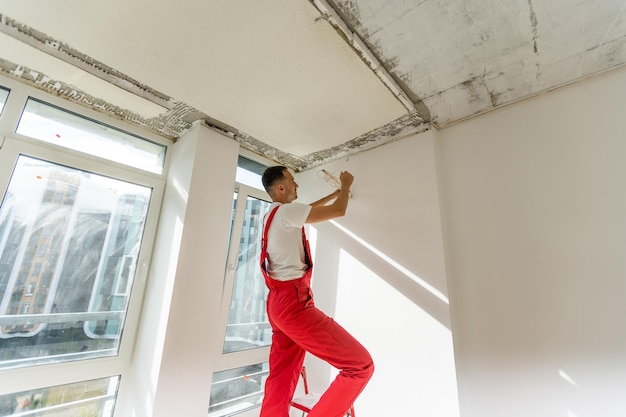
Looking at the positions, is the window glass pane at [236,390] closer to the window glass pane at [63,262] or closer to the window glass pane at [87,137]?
the window glass pane at [63,262]

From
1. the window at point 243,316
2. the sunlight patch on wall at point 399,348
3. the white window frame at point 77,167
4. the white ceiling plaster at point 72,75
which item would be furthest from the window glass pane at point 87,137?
the sunlight patch on wall at point 399,348

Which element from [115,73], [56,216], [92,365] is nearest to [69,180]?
[56,216]

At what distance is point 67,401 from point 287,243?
1.95m

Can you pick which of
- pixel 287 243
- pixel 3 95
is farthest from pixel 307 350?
pixel 3 95

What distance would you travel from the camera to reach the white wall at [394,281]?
182 cm

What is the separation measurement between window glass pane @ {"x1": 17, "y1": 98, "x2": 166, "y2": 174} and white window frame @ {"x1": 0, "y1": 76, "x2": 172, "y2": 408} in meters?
0.06

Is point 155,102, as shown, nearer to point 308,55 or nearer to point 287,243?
point 308,55

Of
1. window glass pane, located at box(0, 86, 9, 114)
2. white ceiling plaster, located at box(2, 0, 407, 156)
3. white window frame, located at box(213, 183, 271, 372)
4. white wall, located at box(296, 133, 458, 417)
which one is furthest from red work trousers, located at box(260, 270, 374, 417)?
window glass pane, located at box(0, 86, 9, 114)

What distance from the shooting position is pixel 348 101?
190cm

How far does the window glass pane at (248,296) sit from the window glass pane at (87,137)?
1.02 m

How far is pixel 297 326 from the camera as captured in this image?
133 cm

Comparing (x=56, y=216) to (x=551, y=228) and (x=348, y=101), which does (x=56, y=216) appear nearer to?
(x=348, y=101)

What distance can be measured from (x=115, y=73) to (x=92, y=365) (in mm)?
2120

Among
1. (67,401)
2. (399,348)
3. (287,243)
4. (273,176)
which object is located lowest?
(67,401)
